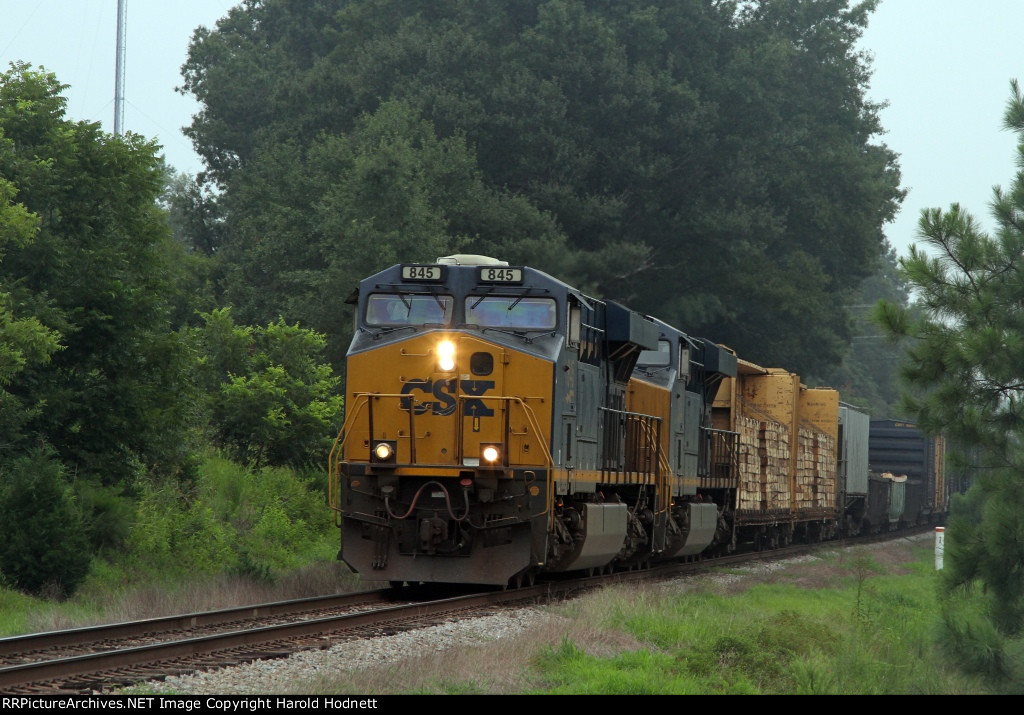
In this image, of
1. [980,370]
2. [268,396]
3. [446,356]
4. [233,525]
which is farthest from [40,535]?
[980,370]

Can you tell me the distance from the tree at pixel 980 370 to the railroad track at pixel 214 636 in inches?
197

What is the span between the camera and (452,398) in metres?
14.3

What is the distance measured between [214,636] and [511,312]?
600 cm

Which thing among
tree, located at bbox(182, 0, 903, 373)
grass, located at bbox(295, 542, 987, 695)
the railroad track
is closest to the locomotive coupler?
the railroad track

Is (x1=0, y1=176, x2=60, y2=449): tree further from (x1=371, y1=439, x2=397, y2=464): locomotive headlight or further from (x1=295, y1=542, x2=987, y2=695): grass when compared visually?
(x1=295, y1=542, x2=987, y2=695): grass

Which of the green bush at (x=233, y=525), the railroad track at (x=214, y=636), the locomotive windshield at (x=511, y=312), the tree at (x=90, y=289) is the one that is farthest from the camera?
the green bush at (x=233, y=525)

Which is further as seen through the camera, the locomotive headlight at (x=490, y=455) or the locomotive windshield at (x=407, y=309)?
the locomotive windshield at (x=407, y=309)

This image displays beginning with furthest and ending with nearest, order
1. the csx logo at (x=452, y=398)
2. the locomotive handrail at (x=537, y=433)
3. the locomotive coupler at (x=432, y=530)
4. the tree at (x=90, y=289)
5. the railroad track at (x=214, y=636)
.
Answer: the tree at (x=90, y=289), the csx logo at (x=452, y=398), the locomotive coupler at (x=432, y=530), the locomotive handrail at (x=537, y=433), the railroad track at (x=214, y=636)

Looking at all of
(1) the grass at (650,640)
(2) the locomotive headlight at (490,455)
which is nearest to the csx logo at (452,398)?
(2) the locomotive headlight at (490,455)

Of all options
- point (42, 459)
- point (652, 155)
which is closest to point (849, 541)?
point (652, 155)

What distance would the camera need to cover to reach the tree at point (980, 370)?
12.3 m

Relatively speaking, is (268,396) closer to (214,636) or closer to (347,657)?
(214,636)

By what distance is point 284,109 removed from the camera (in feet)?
158

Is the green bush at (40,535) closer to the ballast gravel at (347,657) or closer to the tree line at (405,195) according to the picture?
the tree line at (405,195)
